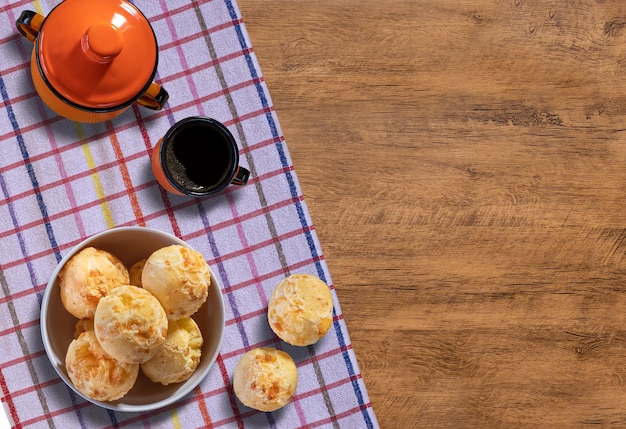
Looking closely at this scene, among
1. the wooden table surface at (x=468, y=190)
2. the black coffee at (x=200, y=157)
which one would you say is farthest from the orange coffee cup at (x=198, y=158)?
the wooden table surface at (x=468, y=190)

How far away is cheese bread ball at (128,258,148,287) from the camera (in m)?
0.86

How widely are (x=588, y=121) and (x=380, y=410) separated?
1.58ft

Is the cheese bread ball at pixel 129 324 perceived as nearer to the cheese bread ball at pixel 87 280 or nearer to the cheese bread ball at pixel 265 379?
the cheese bread ball at pixel 87 280

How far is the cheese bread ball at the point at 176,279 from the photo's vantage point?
79 centimetres

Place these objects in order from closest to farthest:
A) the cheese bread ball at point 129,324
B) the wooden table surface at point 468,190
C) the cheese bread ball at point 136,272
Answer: the cheese bread ball at point 129,324, the cheese bread ball at point 136,272, the wooden table surface at point 468,190

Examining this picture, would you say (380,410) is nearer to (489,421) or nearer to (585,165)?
(489,421)

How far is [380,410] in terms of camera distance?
991 millimetres

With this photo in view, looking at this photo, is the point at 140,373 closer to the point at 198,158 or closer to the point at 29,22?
the point at 198,158

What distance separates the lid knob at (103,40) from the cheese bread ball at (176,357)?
0.30 meters

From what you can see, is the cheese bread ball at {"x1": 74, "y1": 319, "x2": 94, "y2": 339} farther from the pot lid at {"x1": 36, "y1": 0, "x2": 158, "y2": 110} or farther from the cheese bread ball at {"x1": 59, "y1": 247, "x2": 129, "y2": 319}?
the pot lid at {"x1": 36, "y1": 0, "x2": 158, "y2": 110}

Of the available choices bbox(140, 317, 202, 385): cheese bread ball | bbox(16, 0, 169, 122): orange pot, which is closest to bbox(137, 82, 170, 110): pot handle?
bbox(16, 0, 169, 122): orange pot

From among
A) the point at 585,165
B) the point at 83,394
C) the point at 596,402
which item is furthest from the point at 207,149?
the point at 596,402

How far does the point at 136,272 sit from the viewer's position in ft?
2.84

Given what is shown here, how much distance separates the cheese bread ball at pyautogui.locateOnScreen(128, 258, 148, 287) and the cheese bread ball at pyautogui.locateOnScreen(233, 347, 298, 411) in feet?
0.52
